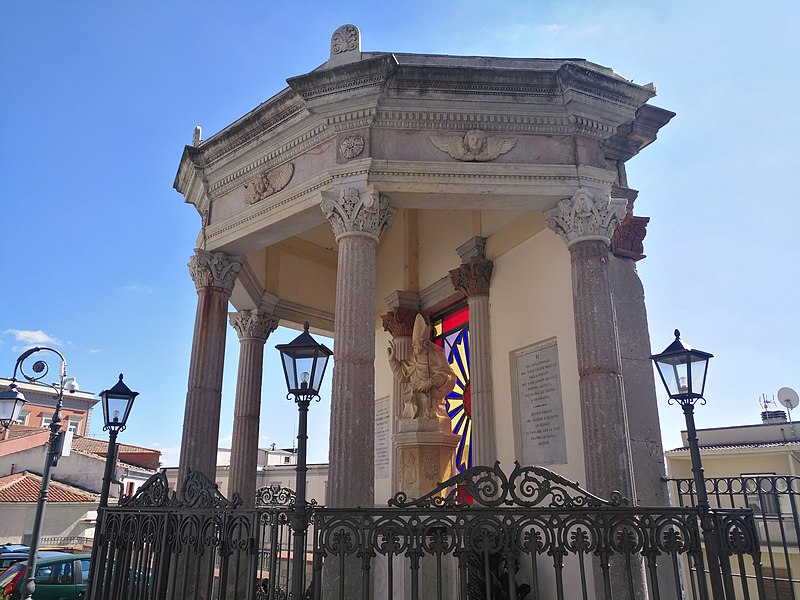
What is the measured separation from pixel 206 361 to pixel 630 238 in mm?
6155

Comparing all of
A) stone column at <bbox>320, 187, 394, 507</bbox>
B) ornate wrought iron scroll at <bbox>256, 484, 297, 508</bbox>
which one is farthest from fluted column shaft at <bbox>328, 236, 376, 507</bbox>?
ornate wrought iron scroll at <bbox>256, 484, 297, 508</bbox>

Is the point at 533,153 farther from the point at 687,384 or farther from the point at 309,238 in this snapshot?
the point at 309,238

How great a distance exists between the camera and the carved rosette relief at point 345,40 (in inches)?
293

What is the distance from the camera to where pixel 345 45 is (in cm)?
745

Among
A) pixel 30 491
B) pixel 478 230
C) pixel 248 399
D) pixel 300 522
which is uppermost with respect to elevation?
pixel 478 230

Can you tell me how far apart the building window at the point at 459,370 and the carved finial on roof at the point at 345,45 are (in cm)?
488

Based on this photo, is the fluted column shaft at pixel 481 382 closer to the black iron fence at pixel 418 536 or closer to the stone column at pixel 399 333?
the stone column at pixel 399 333

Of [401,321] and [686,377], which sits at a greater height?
[401,321]

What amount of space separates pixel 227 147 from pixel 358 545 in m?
6.07

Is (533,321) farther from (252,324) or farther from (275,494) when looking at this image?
(252,324)

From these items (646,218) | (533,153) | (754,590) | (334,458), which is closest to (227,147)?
(533,153)

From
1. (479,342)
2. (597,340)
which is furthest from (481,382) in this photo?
(597,340)

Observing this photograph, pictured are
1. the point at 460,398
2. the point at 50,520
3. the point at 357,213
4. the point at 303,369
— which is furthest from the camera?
the point at 50,520

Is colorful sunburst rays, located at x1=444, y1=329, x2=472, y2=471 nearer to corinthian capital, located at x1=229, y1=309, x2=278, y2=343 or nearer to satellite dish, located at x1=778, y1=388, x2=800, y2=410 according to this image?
corinthian capital, located at x1=229, y1=309, x2=278, y2=343
